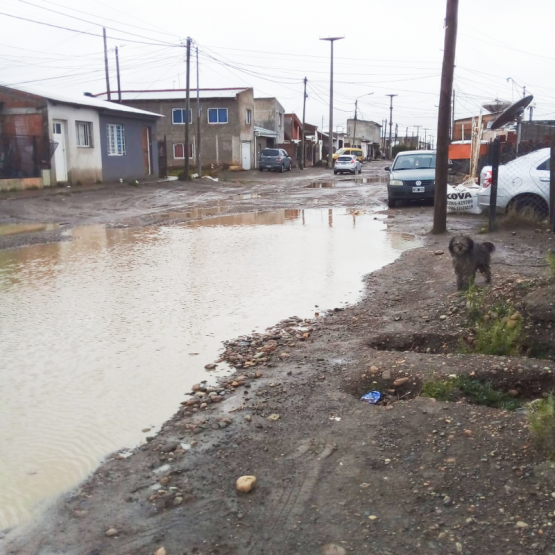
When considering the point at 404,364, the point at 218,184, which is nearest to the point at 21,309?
the point at 404,364

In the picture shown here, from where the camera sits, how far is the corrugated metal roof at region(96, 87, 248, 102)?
4644 centimetres

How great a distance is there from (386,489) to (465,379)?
55.9 inches

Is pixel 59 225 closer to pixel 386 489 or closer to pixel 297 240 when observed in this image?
pixel 297 240

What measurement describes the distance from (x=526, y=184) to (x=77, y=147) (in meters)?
19.4

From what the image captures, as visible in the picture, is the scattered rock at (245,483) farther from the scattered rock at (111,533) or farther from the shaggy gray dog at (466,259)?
the shaggy gray dog at (466,259)

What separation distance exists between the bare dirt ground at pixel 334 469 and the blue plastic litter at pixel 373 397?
0.07 m

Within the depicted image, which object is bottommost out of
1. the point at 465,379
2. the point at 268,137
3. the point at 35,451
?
the point at 35,451

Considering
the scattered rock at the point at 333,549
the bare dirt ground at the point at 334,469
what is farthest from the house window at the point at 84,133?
the scattered rock at the point at 333,549

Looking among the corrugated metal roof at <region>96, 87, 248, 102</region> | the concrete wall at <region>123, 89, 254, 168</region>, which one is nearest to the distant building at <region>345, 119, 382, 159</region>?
the corrugated metal roof at <region>96, 87, 248, 102</region>

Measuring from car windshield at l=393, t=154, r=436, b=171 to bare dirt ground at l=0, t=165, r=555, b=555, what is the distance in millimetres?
13301

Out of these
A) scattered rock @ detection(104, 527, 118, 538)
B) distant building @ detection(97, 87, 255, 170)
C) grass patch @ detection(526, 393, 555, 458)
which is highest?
distant building @ detection(97, 87, 255, 170)

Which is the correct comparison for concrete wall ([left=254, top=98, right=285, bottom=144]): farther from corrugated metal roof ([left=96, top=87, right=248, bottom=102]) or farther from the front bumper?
the front bumper

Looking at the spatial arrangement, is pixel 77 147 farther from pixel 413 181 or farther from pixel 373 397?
pixel 373 397

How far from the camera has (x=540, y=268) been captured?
791cm
